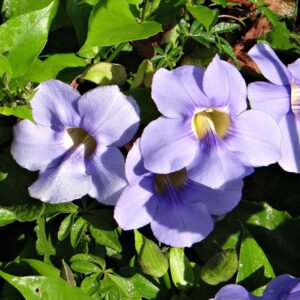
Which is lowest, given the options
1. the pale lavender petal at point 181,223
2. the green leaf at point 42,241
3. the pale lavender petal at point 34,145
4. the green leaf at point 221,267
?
the green leaf at point 221,267

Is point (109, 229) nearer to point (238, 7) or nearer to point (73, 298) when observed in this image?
point (73, 298)

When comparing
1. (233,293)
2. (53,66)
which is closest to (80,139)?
(53,66)

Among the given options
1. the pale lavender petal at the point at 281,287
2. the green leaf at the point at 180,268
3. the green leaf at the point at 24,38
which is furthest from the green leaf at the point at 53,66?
the pale lavender petal at the point at 281,287

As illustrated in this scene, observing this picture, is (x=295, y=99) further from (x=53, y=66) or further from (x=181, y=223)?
(x=53, y=66)

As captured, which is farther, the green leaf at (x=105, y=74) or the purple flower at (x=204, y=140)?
the green leaf at (x=105, y=74)

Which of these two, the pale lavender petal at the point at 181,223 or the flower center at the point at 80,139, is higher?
the flower center at the point at 80,139

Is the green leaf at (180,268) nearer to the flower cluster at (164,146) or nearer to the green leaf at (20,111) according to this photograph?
the flower cluster at (164,146)
